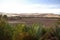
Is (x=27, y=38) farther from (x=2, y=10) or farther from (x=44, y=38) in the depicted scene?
(x=2, y=10)

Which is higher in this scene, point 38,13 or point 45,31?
point 38,13

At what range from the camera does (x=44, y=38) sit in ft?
12.9

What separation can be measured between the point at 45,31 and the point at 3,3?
1191 millimetres

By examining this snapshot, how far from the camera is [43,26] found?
4148 mm

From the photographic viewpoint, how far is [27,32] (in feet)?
13.0

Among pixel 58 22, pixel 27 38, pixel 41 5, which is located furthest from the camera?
pixel 41 5

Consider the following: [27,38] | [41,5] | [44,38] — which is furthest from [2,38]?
[41,5]

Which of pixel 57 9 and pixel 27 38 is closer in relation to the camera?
pixel 27 38

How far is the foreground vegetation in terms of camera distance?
387 cm

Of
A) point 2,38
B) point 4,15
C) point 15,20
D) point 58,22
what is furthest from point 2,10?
point 58,22

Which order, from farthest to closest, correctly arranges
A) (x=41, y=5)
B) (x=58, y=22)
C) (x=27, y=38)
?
(x=41, y=5) → (x=58, y=22) → (x=27, y=38)

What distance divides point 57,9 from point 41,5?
0.38 m

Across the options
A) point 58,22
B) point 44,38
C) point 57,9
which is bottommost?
point 44,38

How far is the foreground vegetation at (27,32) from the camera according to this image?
152 inches
